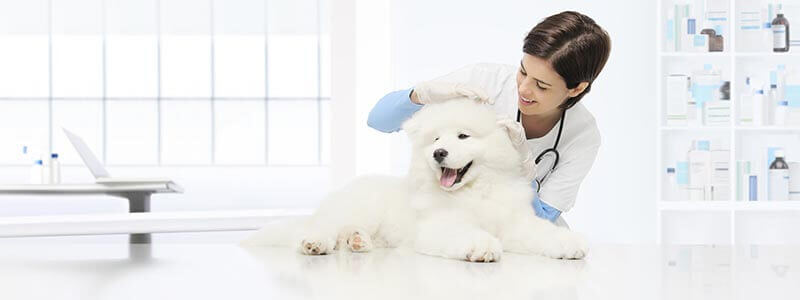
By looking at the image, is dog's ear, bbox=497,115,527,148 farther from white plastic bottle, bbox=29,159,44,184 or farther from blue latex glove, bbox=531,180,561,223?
white plastic bottle, bbox=29,159,44,184

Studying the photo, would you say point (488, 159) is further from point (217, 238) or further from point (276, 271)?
point (217, 238)

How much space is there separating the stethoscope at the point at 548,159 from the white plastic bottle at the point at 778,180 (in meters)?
2.95

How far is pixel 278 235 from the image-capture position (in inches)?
62.9

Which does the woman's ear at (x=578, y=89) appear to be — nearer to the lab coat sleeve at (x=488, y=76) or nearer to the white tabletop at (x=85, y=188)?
the lab coat sleeve at (x=488, y=76)

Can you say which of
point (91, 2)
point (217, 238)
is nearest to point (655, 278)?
point (217, 238)

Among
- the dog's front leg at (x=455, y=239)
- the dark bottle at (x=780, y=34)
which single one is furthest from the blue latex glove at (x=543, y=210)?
the dark bottle at (x=780, y=34)

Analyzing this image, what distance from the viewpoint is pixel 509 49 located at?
453 cm

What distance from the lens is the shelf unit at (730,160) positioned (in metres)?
4.37

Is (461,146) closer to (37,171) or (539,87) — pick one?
(539,87)

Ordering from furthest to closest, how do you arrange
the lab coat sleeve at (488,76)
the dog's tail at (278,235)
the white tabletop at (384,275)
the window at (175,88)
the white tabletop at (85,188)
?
the window at (175,88) → the white tabletop at (85,188) → the lab coat sleeve at (488,76) → the dog's tail at (278,235) → the white tabletop at (384,275)

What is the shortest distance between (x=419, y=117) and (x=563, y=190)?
0.43m

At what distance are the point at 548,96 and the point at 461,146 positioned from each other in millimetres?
312

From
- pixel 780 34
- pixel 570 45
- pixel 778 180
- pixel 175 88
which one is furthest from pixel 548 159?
pixel 175 88

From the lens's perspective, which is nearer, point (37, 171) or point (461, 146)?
point (461, 146)
